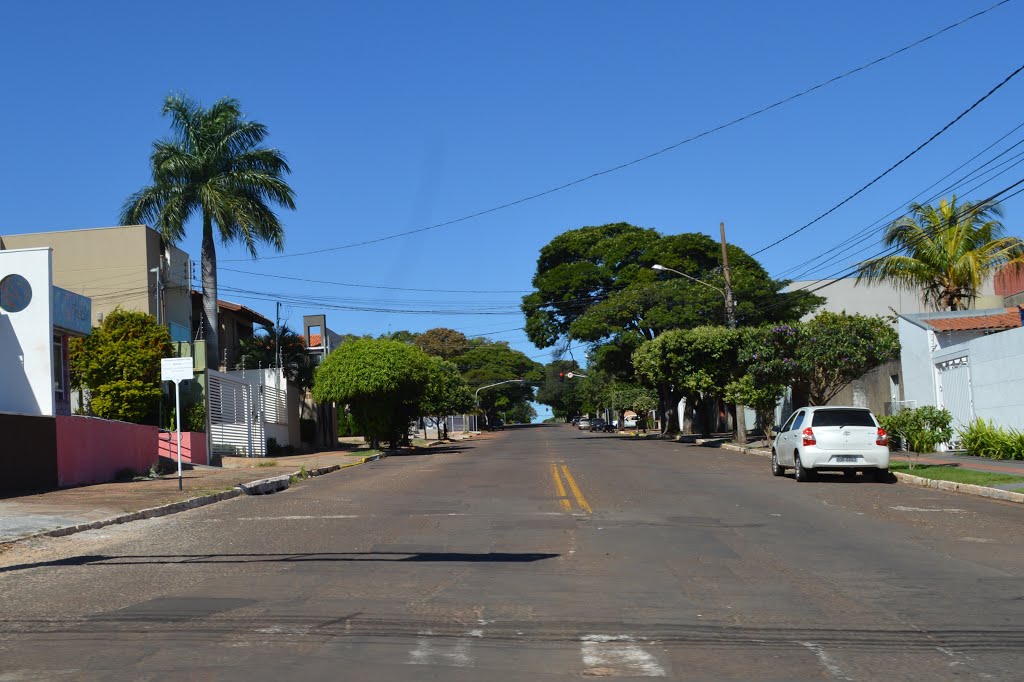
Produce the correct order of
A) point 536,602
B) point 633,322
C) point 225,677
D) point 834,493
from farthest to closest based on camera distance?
point 633,322, point 834,493, point 536,602, point 225,677

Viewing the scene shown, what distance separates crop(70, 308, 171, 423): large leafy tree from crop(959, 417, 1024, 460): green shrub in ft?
81.3

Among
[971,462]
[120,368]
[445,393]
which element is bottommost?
[971,462]

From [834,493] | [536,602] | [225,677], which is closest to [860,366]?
[834,493]

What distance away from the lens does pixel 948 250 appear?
3366cm

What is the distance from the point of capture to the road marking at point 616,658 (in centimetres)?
601

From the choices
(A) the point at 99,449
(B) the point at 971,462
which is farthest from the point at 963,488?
(A) the point at 99,449

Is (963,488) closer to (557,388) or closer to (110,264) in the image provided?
(110,264)

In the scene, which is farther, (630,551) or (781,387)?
(781,387)

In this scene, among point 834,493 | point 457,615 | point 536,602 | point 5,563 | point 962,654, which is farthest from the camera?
point 834,493

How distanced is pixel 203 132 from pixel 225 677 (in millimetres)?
39874

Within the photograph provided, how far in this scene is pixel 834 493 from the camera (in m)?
18.7

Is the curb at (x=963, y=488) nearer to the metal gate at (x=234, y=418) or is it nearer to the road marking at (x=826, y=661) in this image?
the road marking at (x=826, y=661)

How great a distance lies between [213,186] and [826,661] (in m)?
39.0

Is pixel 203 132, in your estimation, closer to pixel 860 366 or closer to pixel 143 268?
pixel 143 268
